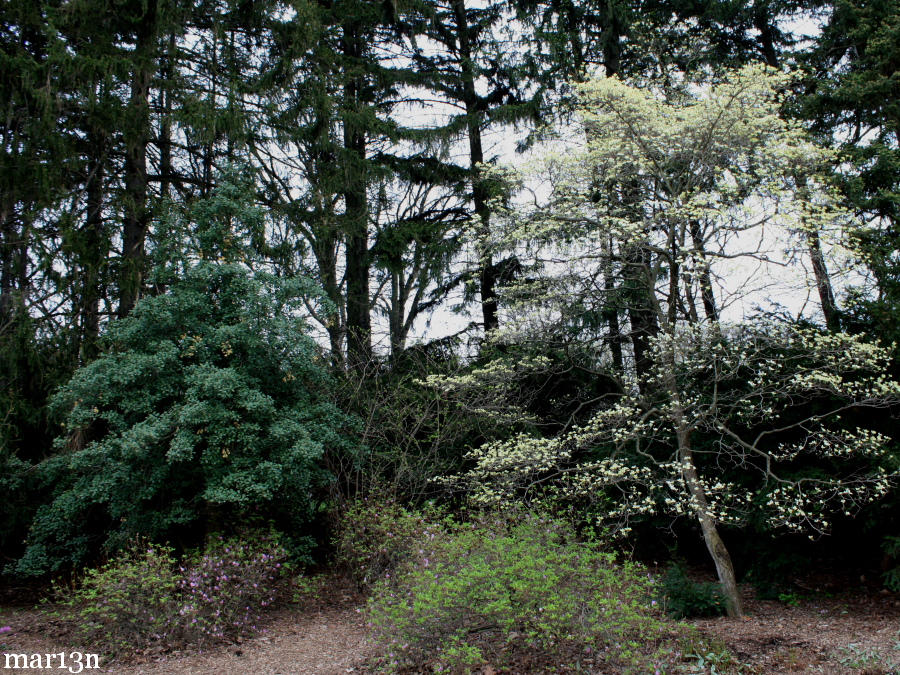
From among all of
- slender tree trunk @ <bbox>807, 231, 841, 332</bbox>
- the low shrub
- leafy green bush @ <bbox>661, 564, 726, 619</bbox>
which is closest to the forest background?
slender tree trunk @ <bbox>807, 231, 841, 332</bbox>

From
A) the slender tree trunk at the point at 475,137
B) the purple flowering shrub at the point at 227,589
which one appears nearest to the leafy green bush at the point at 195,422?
the purple flowering shrub at the point at 227,589

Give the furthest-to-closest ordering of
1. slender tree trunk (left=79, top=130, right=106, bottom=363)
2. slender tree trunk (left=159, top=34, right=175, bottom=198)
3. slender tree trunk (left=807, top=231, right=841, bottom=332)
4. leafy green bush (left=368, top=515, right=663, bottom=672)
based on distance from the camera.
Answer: slender tree trunk (left=159, top=34, right=175, bottom=198)
slender tree trunk (left=79, top=130, right=106, bottom=363)
slender tree trunk (left=807, top=231, right=841, bottom=332)
leafy green bush (left=368, top=515, right=663, bottom=672)

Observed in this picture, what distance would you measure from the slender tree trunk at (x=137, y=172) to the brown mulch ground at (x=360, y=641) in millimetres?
3993

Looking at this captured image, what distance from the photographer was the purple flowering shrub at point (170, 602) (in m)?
A: 5.24

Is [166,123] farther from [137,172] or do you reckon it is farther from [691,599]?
[691,599]

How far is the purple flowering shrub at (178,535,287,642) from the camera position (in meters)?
5.44

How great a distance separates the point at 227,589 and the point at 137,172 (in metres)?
6.08

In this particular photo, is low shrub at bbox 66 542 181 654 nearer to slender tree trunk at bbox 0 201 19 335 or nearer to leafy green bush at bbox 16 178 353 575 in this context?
leafy green bush at bbox 16 178 353 575

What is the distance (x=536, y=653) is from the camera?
4.26 meters

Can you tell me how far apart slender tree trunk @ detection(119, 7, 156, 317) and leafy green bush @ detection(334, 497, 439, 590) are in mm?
4124

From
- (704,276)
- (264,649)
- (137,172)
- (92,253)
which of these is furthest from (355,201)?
(264,649)

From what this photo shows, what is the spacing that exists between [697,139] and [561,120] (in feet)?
14.9

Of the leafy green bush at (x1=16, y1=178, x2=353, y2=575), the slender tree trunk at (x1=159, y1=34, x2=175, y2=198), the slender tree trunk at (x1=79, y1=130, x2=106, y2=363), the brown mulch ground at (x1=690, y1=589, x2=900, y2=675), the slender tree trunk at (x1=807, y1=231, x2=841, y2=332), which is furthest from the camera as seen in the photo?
the slender tree trunk at (x1=159, y1=34, x2=175, y2=198)

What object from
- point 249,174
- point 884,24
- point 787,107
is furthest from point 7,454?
point 884,24
